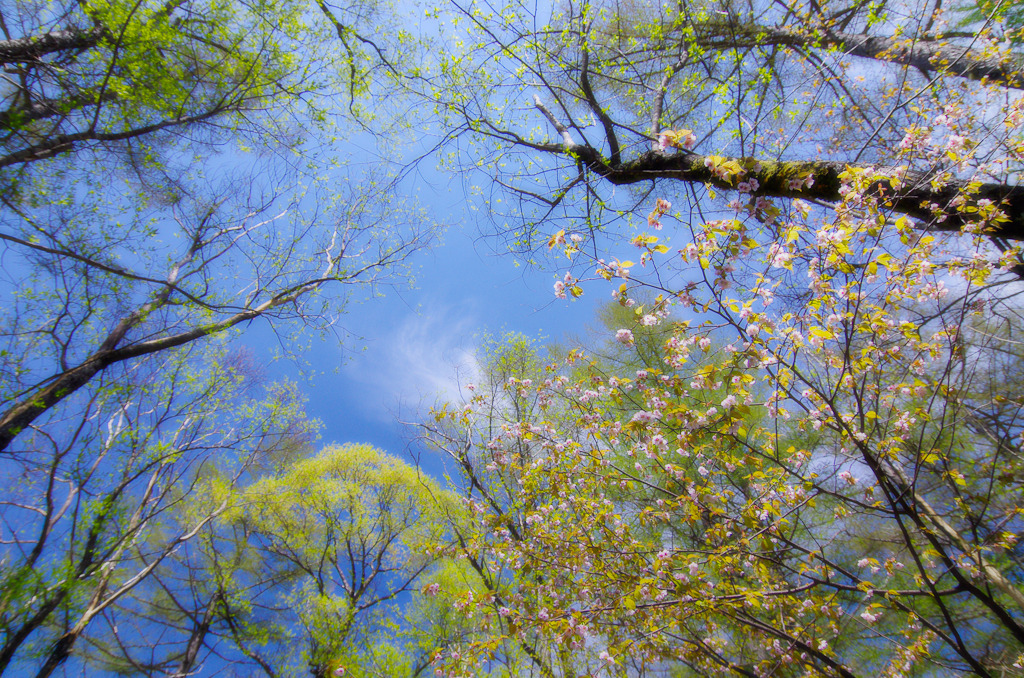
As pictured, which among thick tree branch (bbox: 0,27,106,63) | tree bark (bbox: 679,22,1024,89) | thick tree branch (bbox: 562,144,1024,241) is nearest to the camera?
thick tree branch (bbox: 562,144,1024,241)

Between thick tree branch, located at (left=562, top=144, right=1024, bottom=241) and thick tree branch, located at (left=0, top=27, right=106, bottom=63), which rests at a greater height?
thick tree branch, located at (left=0, top=27, right=106, bottom=63)

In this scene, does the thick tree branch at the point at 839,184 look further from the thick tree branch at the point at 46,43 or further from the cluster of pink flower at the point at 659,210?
the thick tree branch at the point at 46,43

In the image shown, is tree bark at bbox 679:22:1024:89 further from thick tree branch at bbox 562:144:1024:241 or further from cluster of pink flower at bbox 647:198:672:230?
cluster of pink flower at bbox 647:198:672:230

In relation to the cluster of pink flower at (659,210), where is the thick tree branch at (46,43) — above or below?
above

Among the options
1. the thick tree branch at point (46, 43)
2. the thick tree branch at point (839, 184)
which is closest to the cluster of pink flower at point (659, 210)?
the thick tree branch at point (839, 184)

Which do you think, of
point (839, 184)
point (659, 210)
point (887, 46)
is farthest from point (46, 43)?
point (887, 46)

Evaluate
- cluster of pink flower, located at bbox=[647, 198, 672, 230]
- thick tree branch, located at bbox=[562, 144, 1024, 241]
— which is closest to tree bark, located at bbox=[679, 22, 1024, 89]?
thick tree branch, located at bbox=[562, 144, 1024, 241]

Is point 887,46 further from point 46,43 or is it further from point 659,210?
point 46,43

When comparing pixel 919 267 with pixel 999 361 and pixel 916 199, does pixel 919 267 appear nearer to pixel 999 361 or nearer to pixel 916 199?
pixel 916 199

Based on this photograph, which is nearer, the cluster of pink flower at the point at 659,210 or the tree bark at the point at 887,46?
the cluster of pink flower at the point at 659,210

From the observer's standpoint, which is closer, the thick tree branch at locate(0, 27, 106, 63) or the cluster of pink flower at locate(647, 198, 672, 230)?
the cluster of pink flower at locate(647, 198, 672, 230)

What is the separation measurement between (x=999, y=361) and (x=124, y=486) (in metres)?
11.3

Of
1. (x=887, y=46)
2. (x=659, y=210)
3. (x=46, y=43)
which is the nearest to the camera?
(x=659, y=210)

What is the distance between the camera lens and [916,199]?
92.8 inches
